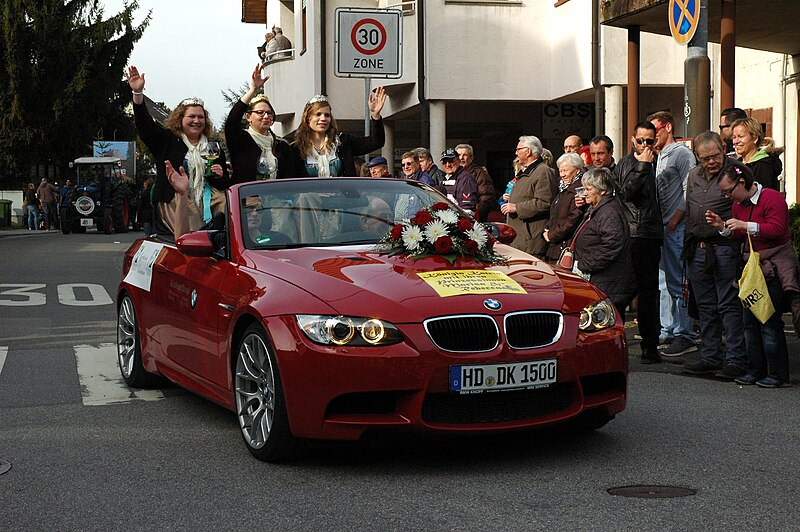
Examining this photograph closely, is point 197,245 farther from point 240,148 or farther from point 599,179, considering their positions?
point 599,179

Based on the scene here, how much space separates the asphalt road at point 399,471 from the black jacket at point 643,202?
163cm

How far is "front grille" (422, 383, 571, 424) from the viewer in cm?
578

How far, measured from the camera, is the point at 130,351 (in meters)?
8.70

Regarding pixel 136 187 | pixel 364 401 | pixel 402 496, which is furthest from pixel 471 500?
pixel 136 187

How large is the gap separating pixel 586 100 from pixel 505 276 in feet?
62.4

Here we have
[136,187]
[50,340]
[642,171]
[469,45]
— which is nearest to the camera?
[642,171]

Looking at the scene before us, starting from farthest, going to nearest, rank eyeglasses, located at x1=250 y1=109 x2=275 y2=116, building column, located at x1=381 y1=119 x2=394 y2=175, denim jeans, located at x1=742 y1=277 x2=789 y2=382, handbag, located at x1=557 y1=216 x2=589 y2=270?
1. building column, located at x1=381 y1=119 x2=394 y2=175
2. eyeglasses, located at x1=250 y1=109 x2=275 y2=116
3. handbag, located at x1=557 y1=216 x2=589 y2=270
4. denim jeans, located at x1=742 y1=277 x2=789 y2=382

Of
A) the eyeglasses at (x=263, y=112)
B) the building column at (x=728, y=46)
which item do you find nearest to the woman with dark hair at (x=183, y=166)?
the eyeglasses at (x=263, y=112)

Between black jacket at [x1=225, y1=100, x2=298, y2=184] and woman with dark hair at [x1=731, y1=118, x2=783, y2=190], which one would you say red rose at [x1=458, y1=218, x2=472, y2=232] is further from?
woman with dark hair at [x1=731, y1=118, x2=783, y2=190]

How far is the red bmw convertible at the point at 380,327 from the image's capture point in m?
5.71

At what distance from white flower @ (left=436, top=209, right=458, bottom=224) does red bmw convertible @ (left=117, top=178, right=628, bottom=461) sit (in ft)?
0.07

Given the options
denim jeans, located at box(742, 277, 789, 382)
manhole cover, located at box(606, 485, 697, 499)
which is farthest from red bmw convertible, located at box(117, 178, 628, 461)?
denim jeans, located at box(742, 277, 789, 382)

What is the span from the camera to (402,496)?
5.39 metres

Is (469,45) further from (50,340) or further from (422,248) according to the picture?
(422,248)
